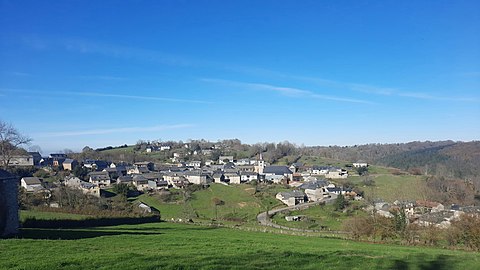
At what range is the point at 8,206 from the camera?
20922 mm

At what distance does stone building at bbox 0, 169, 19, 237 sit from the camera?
20.6 meters

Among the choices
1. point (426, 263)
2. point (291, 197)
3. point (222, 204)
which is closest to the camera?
point (426, 263)

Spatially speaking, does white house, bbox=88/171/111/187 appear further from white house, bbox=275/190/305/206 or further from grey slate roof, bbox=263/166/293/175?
grey slate roof, bbox=263/166/293/175

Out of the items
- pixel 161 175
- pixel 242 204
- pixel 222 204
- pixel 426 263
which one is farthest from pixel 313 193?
pixel 426 263

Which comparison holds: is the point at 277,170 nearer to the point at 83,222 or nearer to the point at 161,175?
the point at 161,175

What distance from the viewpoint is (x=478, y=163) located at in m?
129

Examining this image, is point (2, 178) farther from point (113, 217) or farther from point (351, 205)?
point (351, 205)

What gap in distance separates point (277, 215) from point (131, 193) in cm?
3067

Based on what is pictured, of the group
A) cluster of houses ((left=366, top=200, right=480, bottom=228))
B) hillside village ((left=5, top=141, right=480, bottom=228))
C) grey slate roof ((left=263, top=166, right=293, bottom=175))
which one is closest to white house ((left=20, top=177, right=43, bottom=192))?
hillside village ((left=5, top=141, right=480, bottom=228))

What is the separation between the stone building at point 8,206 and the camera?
67.5 feet

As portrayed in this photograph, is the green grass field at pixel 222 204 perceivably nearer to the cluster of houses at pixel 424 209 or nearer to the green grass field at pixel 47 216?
the cluster of houses at pixel 424 209

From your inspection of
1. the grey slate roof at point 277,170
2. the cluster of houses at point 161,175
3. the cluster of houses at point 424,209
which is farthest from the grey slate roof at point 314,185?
the cluster of houses at point 424,209

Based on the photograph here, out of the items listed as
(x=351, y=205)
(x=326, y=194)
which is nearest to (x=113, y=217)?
(x=351, y=205)

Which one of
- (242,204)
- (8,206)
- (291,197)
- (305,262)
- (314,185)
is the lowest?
(242,204)
